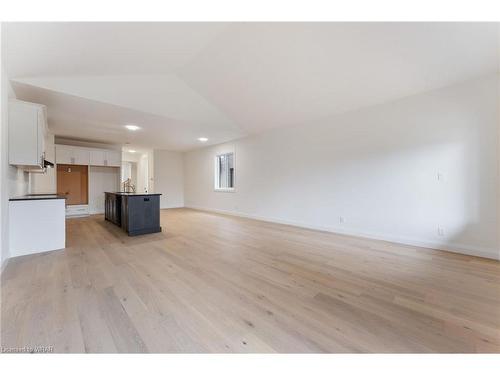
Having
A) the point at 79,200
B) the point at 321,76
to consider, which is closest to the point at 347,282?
the point at 321,76

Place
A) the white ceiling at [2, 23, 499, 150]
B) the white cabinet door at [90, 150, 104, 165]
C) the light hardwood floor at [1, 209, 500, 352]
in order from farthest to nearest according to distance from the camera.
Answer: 1. the white cabinet door at [90, 150, 104, 165]
2. the white ceiling at [2, 23, 499, 150]
3. the light hardwood floor at [1, 209, 500, 352]

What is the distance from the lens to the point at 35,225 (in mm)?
3002

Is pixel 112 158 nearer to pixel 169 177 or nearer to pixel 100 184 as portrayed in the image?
pixel 100 184

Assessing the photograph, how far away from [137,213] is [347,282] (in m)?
3.81

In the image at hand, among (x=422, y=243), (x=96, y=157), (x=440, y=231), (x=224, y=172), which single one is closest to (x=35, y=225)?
(x=96, y=157)

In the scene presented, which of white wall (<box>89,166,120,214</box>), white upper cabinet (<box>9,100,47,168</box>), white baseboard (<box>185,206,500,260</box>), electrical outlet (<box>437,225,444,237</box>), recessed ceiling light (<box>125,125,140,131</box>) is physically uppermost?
recessed ceiling light (<box>125,125,140,131</box>)

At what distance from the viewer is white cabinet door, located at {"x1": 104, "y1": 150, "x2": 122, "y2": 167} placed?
6578 mm

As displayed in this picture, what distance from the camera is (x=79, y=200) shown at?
6.36 meters

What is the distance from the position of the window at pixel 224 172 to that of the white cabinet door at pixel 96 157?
359 cm

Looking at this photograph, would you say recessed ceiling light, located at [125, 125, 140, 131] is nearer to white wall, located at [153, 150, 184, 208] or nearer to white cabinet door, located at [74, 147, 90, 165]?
white cabinet door, located at [74, 147, 90, 165]

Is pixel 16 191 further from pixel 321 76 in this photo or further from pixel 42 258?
pixel 321 76

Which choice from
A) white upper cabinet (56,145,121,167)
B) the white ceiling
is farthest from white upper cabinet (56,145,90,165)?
the white ceiling

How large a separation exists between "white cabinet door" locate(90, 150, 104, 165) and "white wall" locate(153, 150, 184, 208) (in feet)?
6.37
